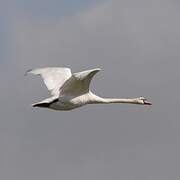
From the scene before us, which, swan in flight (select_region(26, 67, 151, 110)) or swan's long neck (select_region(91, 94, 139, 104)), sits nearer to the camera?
swan in flight (select_region(26, 67, 151, 110))

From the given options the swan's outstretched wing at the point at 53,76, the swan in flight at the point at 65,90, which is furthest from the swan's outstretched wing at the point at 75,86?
the swan's outstretched wing at the point at 53,76

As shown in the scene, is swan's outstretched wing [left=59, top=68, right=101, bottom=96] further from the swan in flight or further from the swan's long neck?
the swan's long neck

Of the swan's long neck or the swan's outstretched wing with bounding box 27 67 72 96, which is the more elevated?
the swan's outstretched wing with bounding box 27 67 72 96

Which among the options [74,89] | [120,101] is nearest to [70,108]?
[74,89]

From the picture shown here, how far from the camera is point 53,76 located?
43.3 meters

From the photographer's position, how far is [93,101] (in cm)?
4291

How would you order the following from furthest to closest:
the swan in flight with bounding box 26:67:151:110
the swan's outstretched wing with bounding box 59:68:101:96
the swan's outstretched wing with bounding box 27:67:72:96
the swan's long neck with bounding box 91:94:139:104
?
the swan's long neck with bounding box 91:94:139:104 < the swan's outstretched wing with bounding box 27:67:72:96 < the swan in flight with bounding box 26:67:151:110 < the swan's outstretched wing with bounding box 59:68:101:96

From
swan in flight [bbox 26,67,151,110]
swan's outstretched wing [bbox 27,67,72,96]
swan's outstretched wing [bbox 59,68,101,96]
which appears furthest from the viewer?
swan's outstretched wing [bbox 27,67,72,96]

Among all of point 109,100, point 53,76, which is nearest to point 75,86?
point 53,76

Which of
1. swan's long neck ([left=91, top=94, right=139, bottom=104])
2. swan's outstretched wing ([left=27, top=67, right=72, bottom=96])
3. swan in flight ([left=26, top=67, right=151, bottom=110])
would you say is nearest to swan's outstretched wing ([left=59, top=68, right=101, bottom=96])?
swan in flight ([left=26, top=67, right=151, bottom=110])

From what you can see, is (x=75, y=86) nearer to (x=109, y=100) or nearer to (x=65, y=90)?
(x=65, y=90)

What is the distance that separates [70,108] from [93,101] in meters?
1.40

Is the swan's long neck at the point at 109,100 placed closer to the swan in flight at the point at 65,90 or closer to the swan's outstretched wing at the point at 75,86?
the swan in flight at the point at 65,90

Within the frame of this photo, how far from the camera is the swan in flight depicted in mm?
40594
